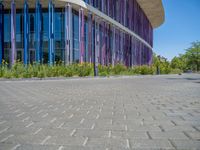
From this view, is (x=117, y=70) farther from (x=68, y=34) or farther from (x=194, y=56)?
(x=194, y=56)

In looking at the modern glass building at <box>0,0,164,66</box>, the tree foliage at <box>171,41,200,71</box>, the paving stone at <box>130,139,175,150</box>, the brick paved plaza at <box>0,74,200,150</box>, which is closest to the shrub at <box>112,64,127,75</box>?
the modern glass building at <box>0,0,164,66</box>

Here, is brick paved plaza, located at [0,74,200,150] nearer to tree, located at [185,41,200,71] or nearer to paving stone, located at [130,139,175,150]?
paving stone, located at [130,139,175,150]

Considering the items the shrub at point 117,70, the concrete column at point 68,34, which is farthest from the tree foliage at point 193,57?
the concrete column at point 68,34

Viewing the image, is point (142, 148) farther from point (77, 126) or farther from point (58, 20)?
point (58, 20)

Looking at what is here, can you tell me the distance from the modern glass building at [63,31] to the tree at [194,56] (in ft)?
174

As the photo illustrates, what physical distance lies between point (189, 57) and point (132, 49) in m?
51.2

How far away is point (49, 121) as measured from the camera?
167 inches

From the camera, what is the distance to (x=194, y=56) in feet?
277

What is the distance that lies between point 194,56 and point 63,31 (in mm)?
68064

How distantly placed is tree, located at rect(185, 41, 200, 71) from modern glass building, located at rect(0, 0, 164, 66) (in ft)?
174

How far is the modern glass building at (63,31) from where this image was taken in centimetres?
2286

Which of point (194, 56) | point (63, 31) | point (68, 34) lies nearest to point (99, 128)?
point (68, 34)

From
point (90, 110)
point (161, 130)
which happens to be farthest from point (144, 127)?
point (90, 110)

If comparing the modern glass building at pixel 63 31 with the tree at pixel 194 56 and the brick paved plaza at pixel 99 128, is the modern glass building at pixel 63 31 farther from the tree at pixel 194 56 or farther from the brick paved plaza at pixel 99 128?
the tree at pixel 194 56
